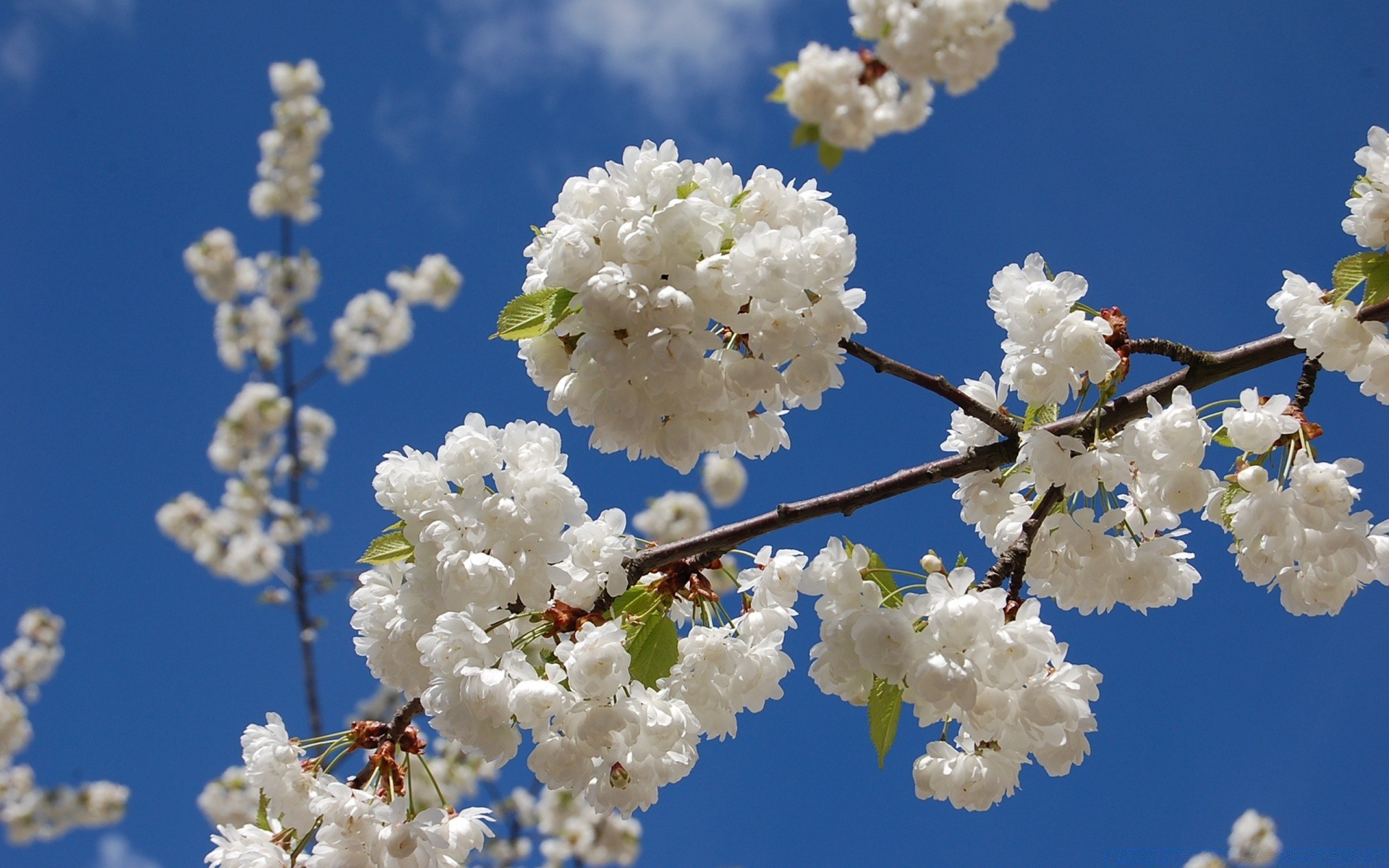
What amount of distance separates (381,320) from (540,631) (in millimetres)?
12341

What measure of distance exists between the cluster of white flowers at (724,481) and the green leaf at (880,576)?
29.7 feet

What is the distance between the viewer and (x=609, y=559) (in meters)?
1.98

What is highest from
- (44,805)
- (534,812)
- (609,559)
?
(44,805)

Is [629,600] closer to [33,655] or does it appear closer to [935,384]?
[935,384]

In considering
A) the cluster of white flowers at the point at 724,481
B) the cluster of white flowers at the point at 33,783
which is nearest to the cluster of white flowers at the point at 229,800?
the cluster of white flowers at the point at 33,783

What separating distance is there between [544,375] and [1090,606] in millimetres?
1269

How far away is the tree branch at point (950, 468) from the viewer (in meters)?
1.92

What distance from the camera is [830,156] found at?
2.28 meters

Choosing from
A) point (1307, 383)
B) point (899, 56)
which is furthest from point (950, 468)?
point (899, 56)

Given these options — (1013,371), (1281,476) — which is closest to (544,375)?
(1013,371)

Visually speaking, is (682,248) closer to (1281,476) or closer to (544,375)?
(544,375)

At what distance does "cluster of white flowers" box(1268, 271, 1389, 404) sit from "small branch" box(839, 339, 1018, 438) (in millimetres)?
572

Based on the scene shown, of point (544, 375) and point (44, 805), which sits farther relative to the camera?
point (44, 805)

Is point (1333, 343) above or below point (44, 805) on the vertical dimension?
below
